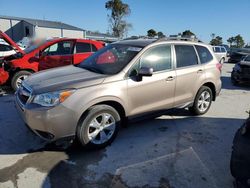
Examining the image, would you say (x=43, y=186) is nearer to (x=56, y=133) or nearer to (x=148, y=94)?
(x=56, y=133)

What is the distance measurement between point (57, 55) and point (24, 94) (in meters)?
4.06

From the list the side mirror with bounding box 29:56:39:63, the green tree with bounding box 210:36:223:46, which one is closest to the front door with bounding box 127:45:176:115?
the side mirror with bounding box 29:56:39:63

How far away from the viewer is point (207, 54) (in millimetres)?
5625

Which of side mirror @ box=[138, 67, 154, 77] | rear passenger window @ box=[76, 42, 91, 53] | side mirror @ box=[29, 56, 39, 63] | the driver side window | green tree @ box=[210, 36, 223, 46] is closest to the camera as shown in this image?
side mirror @ box=[138, 67, 154, 77]

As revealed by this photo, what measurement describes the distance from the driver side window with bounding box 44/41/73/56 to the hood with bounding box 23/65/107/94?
343 centimetres

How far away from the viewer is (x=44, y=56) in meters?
7.51

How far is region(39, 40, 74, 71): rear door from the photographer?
7.52 meters

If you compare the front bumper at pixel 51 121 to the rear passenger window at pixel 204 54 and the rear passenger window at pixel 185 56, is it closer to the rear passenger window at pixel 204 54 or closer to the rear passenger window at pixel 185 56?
the rear passenger window at pixel 185 56

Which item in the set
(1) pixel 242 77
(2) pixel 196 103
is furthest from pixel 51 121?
(1) pixel 242 77

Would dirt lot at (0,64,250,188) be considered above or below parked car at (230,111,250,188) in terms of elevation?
below

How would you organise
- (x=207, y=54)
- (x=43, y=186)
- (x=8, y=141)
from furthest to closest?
(x=207, y=54), (x=8, y=141), (x=43, y=186)

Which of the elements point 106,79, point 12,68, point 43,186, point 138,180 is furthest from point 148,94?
point 12,68

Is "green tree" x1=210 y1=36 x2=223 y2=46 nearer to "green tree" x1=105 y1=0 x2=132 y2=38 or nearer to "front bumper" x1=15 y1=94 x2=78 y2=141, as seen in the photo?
"green tree" x1=105 y1=0 x2=132 y2=38

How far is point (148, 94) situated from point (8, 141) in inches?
99.6
